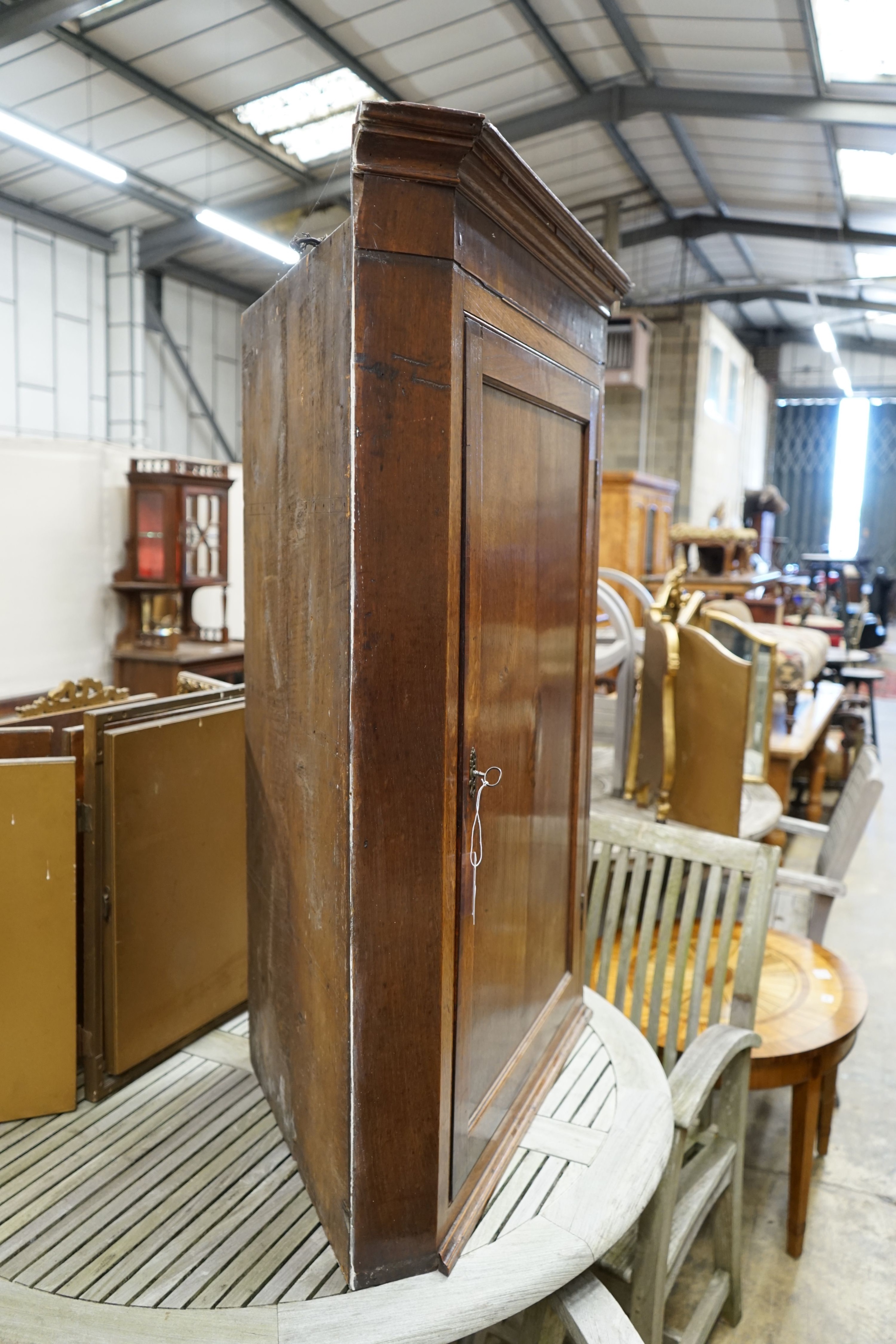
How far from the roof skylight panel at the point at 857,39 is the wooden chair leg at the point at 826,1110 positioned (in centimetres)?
492

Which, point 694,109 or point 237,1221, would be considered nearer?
point 237,1221

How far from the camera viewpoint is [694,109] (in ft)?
21.1

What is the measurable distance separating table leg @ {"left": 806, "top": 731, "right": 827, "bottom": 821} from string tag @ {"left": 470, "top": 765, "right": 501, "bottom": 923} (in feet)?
16.6

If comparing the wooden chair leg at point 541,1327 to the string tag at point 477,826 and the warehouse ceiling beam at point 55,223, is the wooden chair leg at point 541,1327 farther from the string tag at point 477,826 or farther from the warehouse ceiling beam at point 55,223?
the warehouse ceiling beam at point 55,223

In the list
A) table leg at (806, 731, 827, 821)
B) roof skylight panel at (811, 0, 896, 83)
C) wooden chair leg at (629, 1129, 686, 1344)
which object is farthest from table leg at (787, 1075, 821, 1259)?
roof skylight panel at (811, 0, 896, 83)

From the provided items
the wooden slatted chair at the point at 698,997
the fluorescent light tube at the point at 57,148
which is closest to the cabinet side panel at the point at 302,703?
the wooden slatted chair at the point at 698,997

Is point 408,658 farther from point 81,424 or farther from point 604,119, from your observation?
point 81,424

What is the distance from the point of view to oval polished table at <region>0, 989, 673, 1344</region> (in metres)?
1.05

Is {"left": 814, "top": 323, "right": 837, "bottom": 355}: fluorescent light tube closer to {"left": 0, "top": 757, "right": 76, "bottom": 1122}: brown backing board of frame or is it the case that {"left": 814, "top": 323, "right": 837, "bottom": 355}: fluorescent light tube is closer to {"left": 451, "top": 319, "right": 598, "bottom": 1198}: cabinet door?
{"left": 451, "top": 319, "right": 598, "bottom": 1198}: cabinet door

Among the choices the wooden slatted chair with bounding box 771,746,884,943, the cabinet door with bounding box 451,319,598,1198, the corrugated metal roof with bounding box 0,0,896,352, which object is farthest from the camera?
the corrugated metal roof with bounding box 0,0,896,352

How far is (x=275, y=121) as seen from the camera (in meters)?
6.51

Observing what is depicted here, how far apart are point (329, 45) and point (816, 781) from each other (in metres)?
5.11

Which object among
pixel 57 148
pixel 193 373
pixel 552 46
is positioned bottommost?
pixel 193 373

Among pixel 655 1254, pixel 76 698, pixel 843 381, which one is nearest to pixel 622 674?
pixel 76 698
